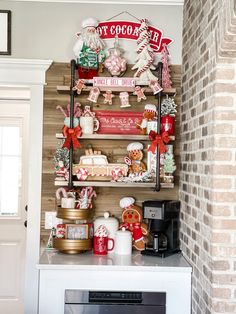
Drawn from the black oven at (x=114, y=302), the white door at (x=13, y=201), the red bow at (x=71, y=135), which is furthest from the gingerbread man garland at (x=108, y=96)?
the white door at (x=13, y=201)

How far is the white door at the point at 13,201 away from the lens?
4.14 meters

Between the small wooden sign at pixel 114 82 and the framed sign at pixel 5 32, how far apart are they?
0.67 metres

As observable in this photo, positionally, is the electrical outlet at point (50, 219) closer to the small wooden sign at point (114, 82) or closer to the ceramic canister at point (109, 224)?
the ceramic canister at point (109, 224)

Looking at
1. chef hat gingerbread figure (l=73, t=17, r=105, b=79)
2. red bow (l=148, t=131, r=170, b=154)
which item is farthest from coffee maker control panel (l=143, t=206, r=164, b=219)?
chef hat gingerbread figure (l=73, t=17, r=105, b=79)

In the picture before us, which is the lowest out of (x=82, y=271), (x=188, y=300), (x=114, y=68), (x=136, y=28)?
(x=188, y=300)

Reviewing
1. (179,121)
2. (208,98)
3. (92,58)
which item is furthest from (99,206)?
(208,98)

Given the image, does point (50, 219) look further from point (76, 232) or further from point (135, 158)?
point (135, 158)

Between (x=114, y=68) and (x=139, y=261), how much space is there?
1.26 metres

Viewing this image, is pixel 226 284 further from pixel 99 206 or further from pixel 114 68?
pixel 114 68

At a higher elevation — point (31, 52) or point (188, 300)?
point (31, 52)

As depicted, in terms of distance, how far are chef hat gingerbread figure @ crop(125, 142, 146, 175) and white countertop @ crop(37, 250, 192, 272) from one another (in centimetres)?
56

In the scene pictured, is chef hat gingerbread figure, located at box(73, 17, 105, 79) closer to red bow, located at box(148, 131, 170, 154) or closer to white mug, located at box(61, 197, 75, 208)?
red bow, located at box(148, 131, 170, 154)

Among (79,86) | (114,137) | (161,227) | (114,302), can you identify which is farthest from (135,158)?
(114,302)

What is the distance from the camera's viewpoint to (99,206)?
3.15 m
